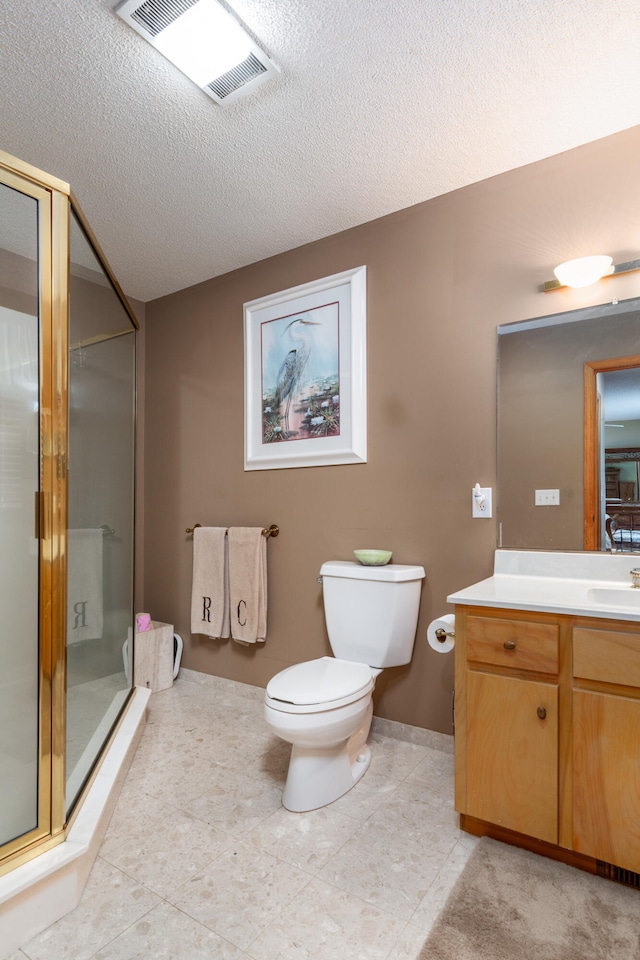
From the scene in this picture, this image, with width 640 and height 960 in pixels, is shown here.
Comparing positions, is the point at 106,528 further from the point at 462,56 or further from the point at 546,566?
the point at 462,56

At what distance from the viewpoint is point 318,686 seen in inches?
69.4

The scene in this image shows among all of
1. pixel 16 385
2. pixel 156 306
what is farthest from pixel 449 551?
pixel 156 306

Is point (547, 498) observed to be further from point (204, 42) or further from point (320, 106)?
point (204, 42)

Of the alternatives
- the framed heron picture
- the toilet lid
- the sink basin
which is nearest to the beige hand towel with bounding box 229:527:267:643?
the framed heron picture

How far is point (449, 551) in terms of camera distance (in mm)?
2127

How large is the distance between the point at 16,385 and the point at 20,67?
1026 mm

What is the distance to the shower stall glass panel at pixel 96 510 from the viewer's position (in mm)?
1590

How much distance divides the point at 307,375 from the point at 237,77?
1217 mm

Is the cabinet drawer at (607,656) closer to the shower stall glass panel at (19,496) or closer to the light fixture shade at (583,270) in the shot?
the light fixture shade at (583,270)

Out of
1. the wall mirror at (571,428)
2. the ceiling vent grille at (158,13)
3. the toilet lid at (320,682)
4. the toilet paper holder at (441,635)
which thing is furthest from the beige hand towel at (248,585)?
the ceiling vent grille at (158,13)

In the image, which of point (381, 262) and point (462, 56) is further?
Result: point (381, 262)

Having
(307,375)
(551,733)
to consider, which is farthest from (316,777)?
(307,375)

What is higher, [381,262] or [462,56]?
[462,56]

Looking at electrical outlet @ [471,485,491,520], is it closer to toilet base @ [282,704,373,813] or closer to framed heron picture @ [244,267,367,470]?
framed heron picture @ [244,267,367,470]
